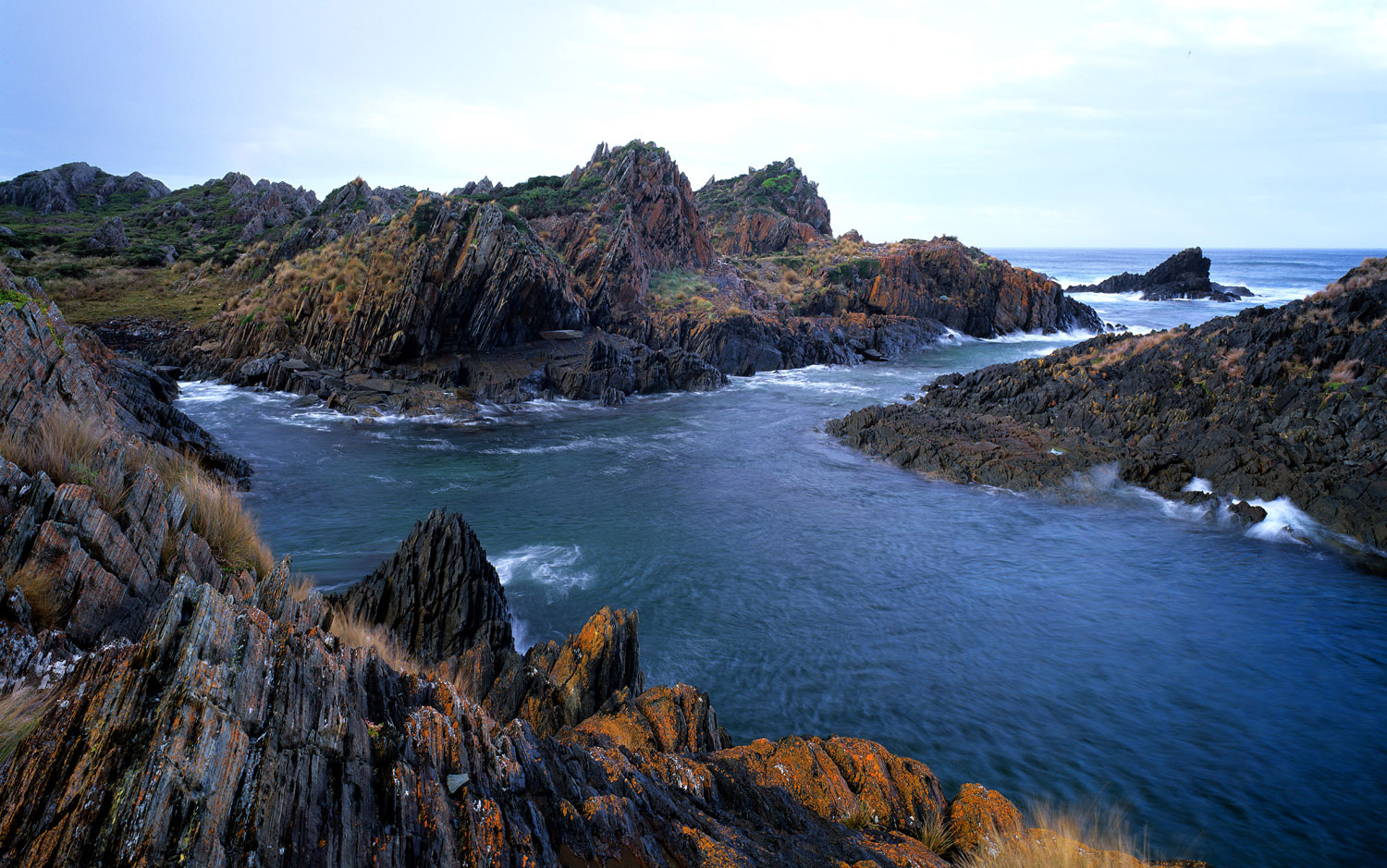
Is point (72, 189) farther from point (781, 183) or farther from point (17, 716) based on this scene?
point (17, 716)

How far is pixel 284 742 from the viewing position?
3.44 meters

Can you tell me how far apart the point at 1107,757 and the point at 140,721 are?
1088 centimetres

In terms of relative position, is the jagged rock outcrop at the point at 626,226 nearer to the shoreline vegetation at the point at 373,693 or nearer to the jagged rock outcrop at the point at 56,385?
the shoreline vegetation at the point at 373,693

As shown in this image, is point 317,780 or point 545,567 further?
point 545,567

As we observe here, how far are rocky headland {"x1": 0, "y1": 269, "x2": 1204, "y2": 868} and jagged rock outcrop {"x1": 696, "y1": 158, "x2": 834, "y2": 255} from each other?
6458 cm

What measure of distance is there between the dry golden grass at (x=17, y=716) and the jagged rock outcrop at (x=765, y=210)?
67.5 meters

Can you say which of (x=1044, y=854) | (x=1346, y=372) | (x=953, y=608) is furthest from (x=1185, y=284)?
(x=1044, y=854)

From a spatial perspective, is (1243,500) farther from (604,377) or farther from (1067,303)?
(1067,303)

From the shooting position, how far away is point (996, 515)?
17828mm

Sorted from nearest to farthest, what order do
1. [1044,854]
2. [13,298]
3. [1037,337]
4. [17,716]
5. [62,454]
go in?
1. [17,716]
2. [1044,854]
3. [62,454]
4. [13,298]
5. [1037,337]

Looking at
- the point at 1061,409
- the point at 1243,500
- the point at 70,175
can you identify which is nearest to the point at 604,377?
the point at 1061,409

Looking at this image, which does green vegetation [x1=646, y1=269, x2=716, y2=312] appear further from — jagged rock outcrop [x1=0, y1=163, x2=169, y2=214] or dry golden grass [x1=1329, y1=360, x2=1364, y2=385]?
jagged rock outcrop [x1=0, y1=163, x2=169, y2=214]

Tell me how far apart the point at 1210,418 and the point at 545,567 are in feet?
64.6

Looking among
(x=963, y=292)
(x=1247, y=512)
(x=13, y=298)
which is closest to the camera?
(x=13, y=298)
